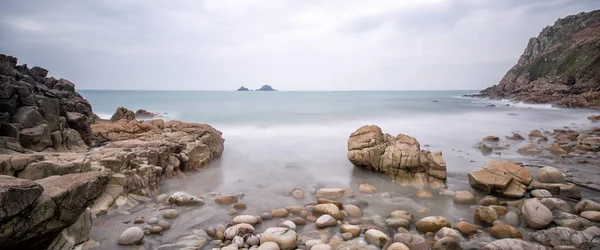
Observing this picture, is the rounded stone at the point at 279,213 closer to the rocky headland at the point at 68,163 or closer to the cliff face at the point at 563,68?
the rocky headland at the point at 68,163

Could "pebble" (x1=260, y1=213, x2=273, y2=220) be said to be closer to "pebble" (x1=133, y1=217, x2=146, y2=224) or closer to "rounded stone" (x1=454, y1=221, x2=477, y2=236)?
"pebble" (x1=133, y1=217, x2=146, y2=224)

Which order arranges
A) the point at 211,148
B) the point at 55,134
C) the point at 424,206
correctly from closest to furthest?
the point at 424,206, the point at 55,134, the point at 211,148

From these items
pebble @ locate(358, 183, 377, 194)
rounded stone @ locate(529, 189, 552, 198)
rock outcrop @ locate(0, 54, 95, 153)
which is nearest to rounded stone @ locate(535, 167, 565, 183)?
rounded stone @ locate(529, 189, 552, 198)

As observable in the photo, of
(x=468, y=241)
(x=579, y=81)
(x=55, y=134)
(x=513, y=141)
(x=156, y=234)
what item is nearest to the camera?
(x=468, y=241)

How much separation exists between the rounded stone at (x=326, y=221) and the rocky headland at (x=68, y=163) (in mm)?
3975

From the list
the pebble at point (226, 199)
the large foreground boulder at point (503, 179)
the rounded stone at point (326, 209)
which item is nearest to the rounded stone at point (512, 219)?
the large foreground boulder at point (503, 179)

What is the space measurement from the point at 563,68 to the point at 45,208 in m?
71.9

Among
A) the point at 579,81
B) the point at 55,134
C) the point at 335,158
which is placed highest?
the point at 579,81

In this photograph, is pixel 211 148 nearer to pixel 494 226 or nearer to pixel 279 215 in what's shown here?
pixel 279 215

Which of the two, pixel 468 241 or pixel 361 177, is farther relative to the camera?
pixel 361 177

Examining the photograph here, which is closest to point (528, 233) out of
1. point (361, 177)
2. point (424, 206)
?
point (424, 206)

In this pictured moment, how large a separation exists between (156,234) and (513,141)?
1776 centimetres

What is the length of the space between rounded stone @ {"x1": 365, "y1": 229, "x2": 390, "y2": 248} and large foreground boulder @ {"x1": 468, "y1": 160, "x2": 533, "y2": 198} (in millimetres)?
4299

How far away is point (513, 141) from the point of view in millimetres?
16188
